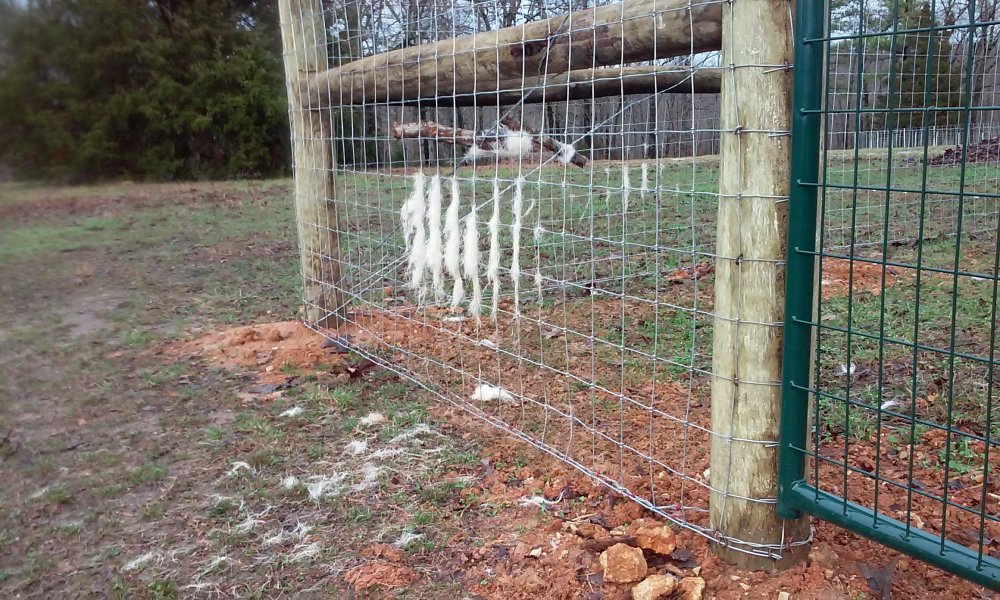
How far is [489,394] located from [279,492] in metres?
1.23

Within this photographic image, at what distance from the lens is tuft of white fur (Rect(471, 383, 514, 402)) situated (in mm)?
3898

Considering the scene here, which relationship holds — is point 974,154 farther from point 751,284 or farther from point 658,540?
point 658,540

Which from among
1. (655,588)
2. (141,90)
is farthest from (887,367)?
(141,90)

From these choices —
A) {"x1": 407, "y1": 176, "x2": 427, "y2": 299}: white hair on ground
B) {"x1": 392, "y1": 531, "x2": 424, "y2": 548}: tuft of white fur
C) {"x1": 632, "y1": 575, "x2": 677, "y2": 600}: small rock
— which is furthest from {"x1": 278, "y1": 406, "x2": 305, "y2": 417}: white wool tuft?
{"x1": 632, "y1": 575, "x2": 677, "y2": 600}: small rock

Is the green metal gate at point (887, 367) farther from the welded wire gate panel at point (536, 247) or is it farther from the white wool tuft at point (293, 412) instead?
the white wool tuft at point (293, 412)

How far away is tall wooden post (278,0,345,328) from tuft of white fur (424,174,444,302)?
1388 mm

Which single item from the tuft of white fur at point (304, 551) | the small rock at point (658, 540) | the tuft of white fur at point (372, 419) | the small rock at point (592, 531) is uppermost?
the small rock at point (658, 540)

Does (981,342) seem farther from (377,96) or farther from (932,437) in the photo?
(377,96)

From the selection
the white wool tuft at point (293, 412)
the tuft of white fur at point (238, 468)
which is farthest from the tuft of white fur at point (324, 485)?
the white wool tuft at point (293, 412)

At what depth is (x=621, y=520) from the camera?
105 inches

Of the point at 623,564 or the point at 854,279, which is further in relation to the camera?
the point at 854,279

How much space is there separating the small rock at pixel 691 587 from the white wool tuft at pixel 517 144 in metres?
1.78

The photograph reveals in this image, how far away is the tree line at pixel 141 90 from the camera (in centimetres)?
1432

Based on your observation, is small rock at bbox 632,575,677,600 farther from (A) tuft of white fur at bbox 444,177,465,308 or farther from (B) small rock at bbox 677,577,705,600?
(A) tuft of white fur at bbox 444,177,465,308
